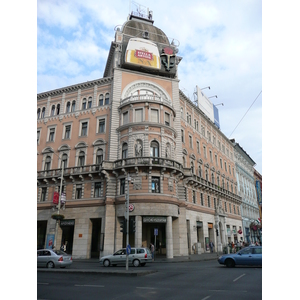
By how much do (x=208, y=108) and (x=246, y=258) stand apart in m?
38.6

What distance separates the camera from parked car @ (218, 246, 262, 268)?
1809cm

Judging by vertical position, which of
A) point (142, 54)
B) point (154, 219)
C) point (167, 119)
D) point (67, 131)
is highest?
point (142, 54)

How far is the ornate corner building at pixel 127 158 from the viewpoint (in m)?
29.7

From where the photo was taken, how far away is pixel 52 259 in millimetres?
19422

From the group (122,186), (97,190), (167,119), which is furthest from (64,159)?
(167,119)

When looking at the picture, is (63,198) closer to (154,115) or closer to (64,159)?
(64,159)

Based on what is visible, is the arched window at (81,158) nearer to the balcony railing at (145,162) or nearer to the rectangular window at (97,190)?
the rectangular window at (97,190)

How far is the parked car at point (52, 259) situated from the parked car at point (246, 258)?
458 inches

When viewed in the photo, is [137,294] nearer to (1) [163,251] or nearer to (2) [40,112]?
(1) [163,251]

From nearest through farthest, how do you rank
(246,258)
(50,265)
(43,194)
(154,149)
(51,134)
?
(246,258) < (50,265) < (154,149) < (43,194) < (51,134)

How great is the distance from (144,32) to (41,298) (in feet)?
124

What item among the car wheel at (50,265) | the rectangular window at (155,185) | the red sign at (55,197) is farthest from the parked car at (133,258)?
the red sign at (55,197)

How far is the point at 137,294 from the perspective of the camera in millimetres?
9734

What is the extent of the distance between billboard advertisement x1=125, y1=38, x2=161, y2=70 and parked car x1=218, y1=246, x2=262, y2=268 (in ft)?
87.4
